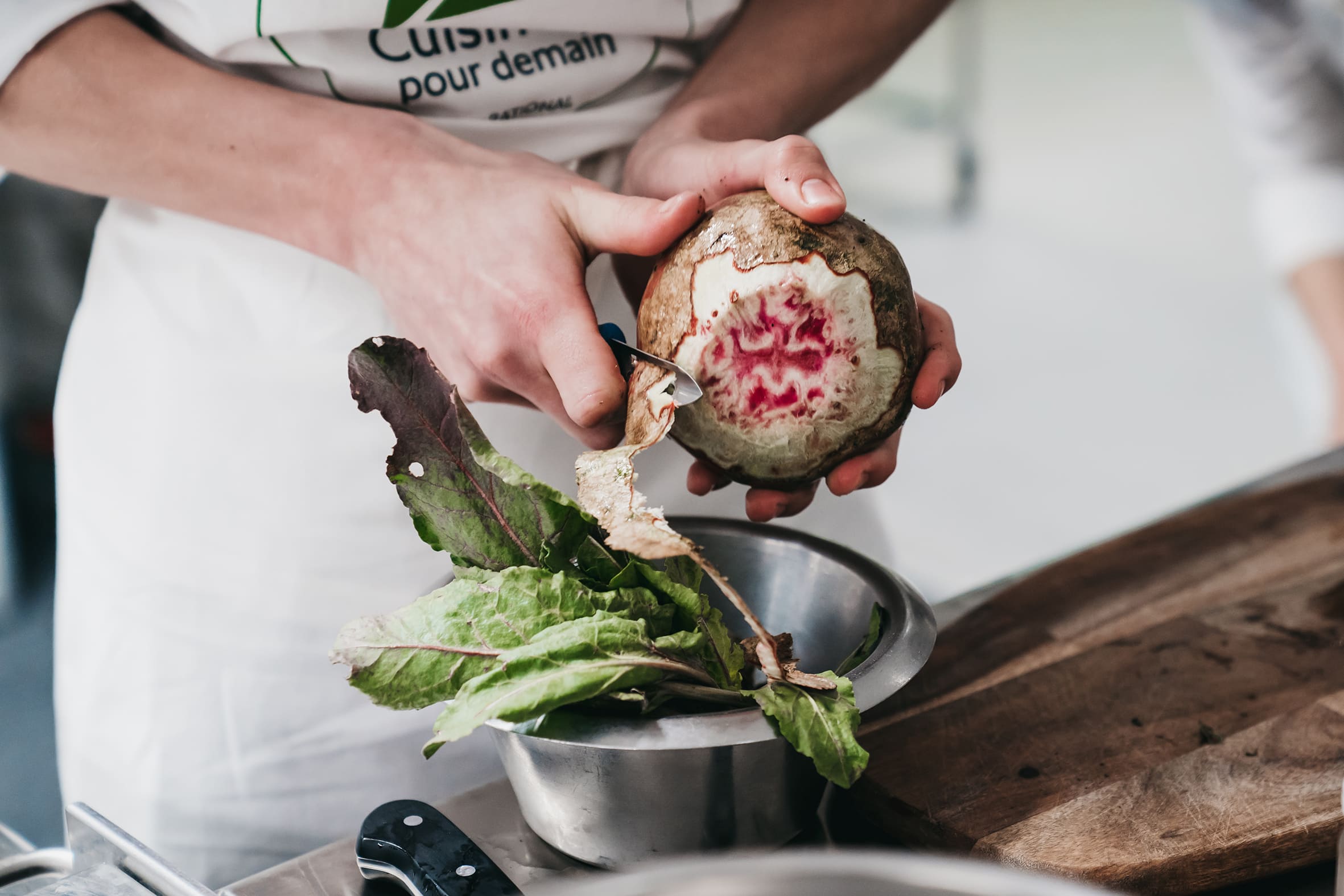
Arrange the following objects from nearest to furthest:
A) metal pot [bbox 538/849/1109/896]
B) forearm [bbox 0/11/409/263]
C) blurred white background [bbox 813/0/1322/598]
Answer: metal pot [bbox 538/849/1109/896] < forearm [bbox 0/11/409/263] < blurred white background [bbox 813/0/1322/598]

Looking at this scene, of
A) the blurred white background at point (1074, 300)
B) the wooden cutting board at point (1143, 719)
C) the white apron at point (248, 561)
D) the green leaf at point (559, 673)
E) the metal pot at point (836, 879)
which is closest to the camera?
the metal pot at point (836, 879)

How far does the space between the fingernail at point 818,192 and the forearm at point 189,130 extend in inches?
14.9

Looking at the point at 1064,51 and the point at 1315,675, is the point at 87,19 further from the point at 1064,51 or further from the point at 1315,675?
the point at 1064,51

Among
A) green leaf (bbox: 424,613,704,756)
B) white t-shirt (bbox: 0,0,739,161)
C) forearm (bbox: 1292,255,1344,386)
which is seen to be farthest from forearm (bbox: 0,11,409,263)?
forearm (bbox: 1292,255,1344,386)

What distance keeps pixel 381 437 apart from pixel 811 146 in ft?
1.64

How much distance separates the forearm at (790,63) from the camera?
114cm

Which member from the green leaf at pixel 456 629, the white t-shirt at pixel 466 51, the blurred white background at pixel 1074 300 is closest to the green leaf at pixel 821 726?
the green leaf at pixel 456 629

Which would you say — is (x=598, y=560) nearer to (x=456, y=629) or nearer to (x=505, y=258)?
(x=456, y=629)

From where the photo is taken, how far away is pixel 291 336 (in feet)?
3.69

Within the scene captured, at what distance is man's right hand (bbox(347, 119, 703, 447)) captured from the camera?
849mm

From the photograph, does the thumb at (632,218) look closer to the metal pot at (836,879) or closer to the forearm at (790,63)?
the forearm at (790,63)

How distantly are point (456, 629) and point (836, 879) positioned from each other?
0.37 meters

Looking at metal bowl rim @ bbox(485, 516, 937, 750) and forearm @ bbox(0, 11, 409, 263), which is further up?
forearm @ bbox(0, 11, 409, 263)

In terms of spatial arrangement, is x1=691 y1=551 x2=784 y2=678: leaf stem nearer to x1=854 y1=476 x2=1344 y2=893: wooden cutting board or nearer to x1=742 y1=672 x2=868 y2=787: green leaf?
x1=742 y1=672 x2=868 y2=787: green leaf
